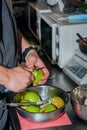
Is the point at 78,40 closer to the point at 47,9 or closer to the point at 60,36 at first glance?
the point at 60,36

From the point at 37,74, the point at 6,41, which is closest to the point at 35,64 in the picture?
the point at 37,74

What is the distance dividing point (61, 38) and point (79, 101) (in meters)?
0.52

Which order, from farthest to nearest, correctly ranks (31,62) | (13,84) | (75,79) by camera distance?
(75,79), (31,62), (13,84)

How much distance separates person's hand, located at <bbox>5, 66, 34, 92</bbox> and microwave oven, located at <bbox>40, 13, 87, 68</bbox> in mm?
600

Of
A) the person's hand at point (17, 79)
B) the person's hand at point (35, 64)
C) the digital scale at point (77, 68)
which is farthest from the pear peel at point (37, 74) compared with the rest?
the digital scale at point (77, 68)

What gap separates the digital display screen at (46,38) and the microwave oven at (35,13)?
0.13m

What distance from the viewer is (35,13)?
7.29 feet

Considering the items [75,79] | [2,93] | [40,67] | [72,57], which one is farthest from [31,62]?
[72,57]

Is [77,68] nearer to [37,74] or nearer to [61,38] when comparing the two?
[61,38]

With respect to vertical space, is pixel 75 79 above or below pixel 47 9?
below

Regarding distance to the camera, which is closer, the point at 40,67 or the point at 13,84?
the point at 13,84

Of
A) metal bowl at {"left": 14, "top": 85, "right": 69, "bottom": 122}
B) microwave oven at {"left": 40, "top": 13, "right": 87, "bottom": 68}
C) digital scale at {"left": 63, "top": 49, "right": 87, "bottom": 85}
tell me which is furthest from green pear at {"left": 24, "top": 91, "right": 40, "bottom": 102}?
microwave oven at {"left": 40, "top": 13, "right": 87, "bottom": 68}

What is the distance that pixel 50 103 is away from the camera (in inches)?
46.5

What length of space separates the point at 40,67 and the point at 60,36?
37 cm
